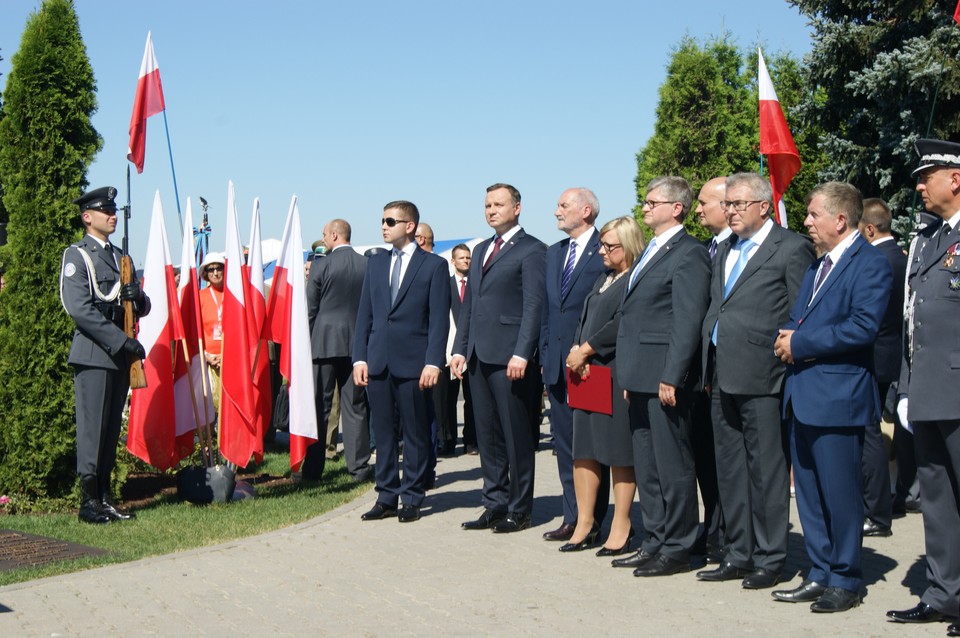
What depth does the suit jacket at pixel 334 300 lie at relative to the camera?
1091 cm

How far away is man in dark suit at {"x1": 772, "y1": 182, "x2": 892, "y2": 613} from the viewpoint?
5.64 m

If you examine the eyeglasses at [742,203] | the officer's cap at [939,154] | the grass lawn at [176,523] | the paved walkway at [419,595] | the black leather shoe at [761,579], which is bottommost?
the grass lawn at [176,523]

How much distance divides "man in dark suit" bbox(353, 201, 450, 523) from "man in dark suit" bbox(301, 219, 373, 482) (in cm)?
199

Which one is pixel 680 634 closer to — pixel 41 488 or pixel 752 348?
pixel 752 348

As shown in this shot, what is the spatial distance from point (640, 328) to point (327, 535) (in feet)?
9.26

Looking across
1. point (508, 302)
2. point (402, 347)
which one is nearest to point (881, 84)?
point (508, 302)

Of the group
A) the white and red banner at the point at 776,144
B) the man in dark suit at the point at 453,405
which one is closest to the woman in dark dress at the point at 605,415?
the white and red banner at the point at 776,144

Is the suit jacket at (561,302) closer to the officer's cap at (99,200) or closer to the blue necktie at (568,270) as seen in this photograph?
the blue necktie at (568,270)

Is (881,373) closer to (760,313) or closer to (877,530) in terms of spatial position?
(877,530)

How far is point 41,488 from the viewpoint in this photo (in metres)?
9.31

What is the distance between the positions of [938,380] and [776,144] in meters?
4.81

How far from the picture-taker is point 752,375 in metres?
6.09

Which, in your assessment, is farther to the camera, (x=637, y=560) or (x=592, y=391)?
(x=592, y=391)

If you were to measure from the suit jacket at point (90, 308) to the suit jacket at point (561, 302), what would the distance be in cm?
319
